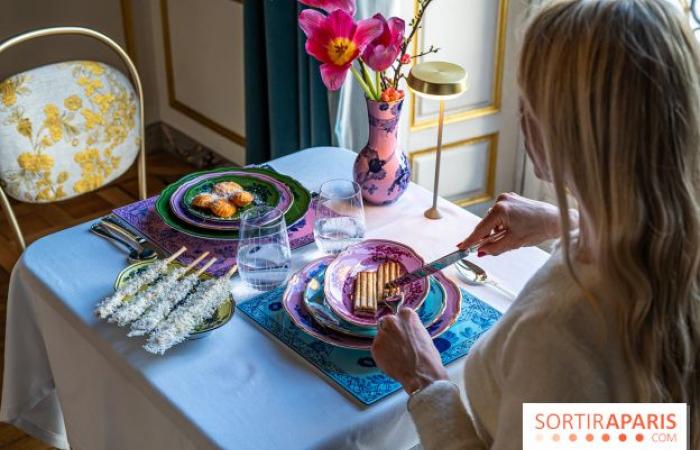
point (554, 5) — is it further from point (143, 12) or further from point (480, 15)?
point (143, 12)

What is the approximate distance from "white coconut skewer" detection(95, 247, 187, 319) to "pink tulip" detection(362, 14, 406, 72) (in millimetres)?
491

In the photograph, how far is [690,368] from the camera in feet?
3.03

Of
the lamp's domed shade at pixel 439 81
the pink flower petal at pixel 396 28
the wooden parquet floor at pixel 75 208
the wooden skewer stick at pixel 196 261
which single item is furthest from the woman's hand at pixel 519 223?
the wooden parquet floor at pixel 75 208

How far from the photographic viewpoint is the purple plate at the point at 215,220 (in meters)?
1.48

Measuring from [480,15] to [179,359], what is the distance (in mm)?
1801

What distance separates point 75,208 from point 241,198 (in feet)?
6.36

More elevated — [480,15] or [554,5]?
[554,5]

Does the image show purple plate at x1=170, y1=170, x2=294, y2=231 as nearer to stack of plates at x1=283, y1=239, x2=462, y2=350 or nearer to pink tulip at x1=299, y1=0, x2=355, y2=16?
stack of plates at x1=283, y1=239, x2=462, y2=350

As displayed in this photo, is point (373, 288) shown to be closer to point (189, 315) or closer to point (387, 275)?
point (387, 275)

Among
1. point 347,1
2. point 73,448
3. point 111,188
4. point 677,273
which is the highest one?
point 347,1

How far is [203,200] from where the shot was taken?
1535mm

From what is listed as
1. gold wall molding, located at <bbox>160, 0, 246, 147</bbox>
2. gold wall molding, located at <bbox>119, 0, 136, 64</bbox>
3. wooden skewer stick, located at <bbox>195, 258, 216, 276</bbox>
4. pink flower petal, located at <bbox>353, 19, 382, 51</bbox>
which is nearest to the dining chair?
wooden skewer stick, located at <bbox>195, 258, 216, 276</bbox>

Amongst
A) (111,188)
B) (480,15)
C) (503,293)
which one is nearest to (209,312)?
(503,293)

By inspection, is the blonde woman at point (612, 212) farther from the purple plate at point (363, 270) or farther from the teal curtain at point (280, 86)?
the teal curtain at point (280, 86)
